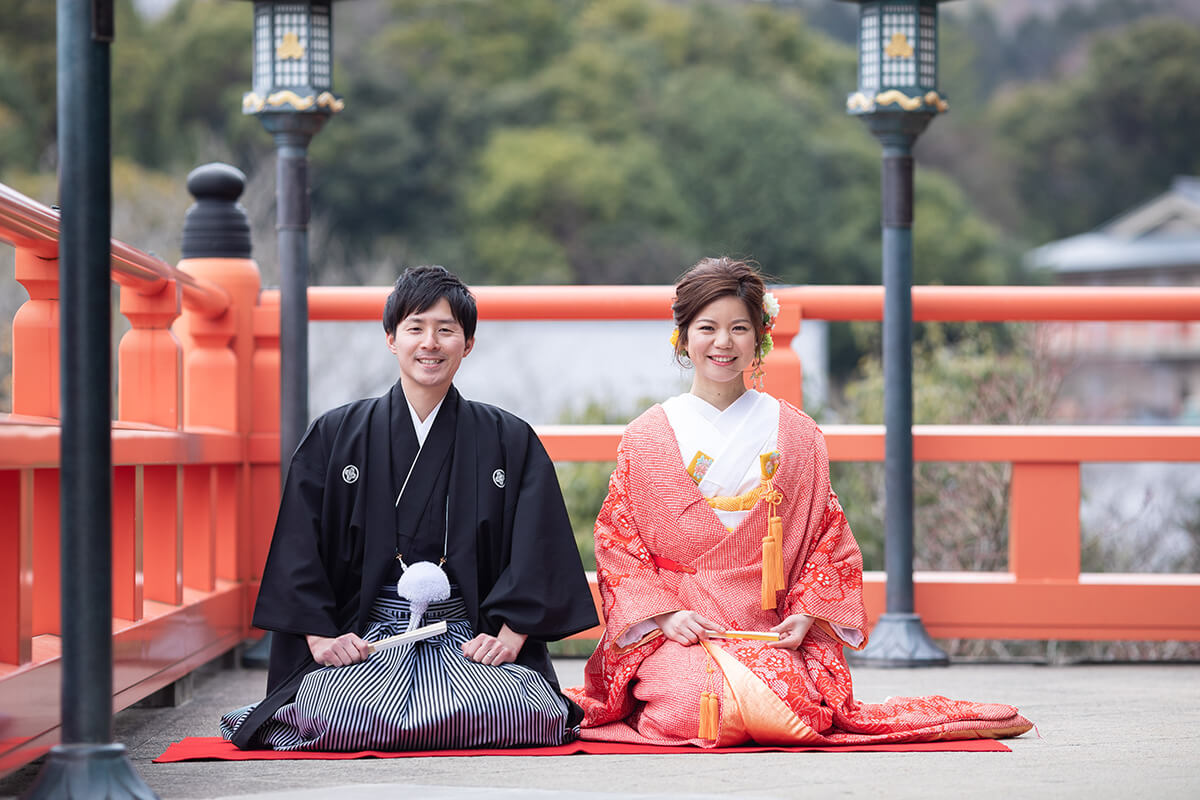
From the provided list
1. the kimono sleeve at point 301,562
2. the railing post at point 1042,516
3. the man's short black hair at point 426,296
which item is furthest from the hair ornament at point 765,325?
the railing post at point 1042,516

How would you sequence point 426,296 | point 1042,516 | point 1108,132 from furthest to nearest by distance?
1. point 1108,132
2. point 1042,516
3. point 426,296

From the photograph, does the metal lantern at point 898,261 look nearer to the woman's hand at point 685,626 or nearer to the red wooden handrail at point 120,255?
the woman's hand at point 685,626

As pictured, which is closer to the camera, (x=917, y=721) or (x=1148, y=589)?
(x=917, y=721)

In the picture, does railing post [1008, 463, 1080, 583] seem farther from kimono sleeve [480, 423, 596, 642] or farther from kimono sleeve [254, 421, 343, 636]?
kimono sleeve [254, 421, 343, 636]

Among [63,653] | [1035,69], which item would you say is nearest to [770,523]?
[63,653]

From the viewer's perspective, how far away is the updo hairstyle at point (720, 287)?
11.9 ft

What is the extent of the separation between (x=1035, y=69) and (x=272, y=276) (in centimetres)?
3107

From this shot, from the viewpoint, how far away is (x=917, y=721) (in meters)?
3.41

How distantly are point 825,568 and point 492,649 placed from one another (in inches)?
33.2

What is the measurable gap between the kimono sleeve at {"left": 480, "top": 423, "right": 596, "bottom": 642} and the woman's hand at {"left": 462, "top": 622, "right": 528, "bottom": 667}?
3 centimetres

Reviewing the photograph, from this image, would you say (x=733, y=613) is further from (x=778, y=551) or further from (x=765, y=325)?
(x=765, y=325)

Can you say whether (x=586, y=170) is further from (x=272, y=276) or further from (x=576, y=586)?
(x=576, y=586)

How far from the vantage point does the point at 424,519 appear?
341cm

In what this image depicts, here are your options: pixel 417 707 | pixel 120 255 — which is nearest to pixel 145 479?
pixel 120 255
